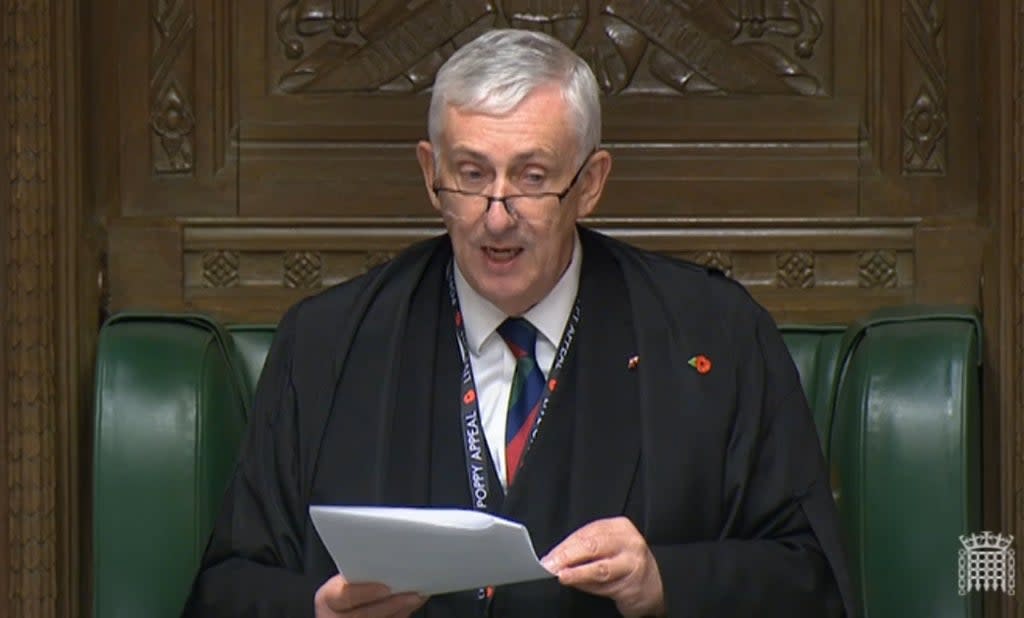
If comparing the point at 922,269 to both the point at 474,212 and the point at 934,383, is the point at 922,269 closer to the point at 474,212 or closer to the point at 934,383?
the point at 934,383

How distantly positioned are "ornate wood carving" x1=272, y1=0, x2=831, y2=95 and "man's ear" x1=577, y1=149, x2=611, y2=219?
743 mm

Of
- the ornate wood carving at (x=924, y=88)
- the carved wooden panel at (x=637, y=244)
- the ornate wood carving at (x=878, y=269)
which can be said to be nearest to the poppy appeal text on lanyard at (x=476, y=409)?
the carved wooden panel at (x=637, y=244)

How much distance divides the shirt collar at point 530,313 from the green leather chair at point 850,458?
0.58m

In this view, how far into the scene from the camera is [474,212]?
335 cm

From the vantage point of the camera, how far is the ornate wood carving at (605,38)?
13.9 feet

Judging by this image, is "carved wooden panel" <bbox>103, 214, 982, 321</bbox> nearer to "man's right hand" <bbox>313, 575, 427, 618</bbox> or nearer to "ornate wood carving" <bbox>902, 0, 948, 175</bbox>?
"ornate wood carving" <bbox>902, 0, 948, 175</bbox>

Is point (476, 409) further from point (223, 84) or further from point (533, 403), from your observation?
point (223, 84)

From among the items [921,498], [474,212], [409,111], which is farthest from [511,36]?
[921,498]

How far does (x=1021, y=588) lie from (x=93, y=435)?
69.7 inches

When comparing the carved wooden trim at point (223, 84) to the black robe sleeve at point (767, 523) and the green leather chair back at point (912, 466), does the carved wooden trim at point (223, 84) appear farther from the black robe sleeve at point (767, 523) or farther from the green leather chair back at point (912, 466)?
the green leather chair back at point (912, 466)

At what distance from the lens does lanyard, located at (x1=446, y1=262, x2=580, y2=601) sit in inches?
133

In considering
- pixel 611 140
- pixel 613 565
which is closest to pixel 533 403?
pixel 613 565

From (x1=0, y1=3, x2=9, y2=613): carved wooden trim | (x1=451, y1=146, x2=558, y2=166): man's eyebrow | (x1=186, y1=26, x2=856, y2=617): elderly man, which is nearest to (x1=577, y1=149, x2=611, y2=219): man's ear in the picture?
(x1=186, y1=26, x2=856, y2=617): elderly man

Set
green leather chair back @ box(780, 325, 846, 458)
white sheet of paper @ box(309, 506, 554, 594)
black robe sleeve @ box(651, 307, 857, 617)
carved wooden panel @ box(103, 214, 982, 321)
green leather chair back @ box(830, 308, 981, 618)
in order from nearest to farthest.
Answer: white sheet of paper @ box(309, 506, 554, 594) < black robe sleeve @ box(651, 307, 857, 617) < green leather chair back @ box(830, 308, 981, 618) < green leather chair back @ box(780, 325, 846, 458) < carved wooden panel @ box(103, 214, 982, 321)
